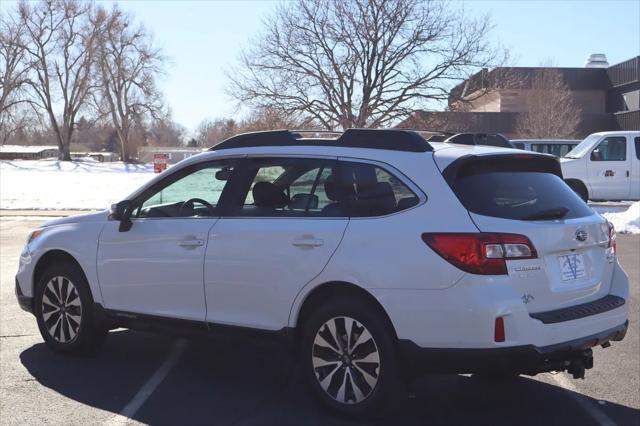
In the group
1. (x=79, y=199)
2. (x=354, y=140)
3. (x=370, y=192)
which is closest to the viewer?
(x=370, y=192)

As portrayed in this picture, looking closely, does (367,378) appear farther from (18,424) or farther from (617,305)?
(18,424)

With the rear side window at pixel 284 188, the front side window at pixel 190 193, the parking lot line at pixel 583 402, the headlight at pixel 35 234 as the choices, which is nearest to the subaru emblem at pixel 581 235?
the parking lot line at pixel 583 402

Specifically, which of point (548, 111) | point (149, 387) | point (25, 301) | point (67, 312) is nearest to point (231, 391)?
point (149, 387)

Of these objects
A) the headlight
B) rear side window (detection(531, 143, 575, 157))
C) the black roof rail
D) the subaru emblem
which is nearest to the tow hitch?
→ the subaru emblem

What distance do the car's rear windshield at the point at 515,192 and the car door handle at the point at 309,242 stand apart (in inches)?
36.4

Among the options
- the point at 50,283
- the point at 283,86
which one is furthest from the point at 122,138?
the point at 50,283

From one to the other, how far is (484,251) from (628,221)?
13.0 meters

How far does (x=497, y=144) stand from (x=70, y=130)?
252 ft

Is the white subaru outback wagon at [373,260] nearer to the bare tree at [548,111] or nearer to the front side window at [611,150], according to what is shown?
the front side window at [611,150]

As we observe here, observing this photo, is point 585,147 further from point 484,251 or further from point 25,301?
point 484,251

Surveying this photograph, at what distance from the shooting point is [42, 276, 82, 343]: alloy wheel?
20.0ft

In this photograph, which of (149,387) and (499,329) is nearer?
(499,329)

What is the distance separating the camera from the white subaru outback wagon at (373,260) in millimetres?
4254

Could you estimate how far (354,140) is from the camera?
502 centimetres
